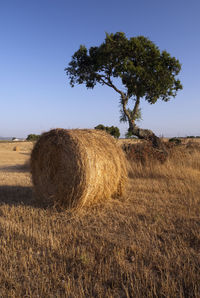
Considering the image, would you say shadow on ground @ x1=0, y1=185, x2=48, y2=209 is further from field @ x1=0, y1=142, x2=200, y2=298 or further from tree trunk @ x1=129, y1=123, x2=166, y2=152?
tree trunk @ x1=129, y1=123, x2=166, y2=152

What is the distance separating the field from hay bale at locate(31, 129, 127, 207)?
374 millimetres

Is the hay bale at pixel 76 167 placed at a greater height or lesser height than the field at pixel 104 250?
greater

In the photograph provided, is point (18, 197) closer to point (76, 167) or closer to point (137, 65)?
point (76, 167)

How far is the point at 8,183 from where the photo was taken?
8.05 meters

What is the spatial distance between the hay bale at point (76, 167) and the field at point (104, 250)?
37cm

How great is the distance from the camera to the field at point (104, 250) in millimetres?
2334

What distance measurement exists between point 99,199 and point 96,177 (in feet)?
2.23

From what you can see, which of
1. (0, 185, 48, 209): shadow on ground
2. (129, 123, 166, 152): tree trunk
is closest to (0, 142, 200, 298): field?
(0, 185, 48, 209): shadow on ground

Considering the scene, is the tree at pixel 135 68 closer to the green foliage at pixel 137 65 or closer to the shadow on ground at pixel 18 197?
the green foliage at pixel 137 65

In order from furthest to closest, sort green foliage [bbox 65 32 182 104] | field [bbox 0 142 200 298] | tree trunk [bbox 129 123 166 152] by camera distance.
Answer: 1. green foliage [bbox 65 32 182 104]
2. tree trunk [bbox 129 123 166 152]
3. field [bbox 0 142 200 298]

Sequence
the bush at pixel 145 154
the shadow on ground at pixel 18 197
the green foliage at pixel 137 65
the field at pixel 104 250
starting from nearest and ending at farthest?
1. the field at pixel 104 250
2. the shadow on ground at pixel 18 197
3. the bush at pixel 145 154
4. the green foliage at pixel 137 65

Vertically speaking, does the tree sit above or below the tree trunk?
above

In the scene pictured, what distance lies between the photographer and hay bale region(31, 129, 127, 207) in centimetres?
511

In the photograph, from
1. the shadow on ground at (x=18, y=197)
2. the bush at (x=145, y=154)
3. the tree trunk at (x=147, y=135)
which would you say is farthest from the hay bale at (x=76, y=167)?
the tree trunk at (x=147, y=135)
